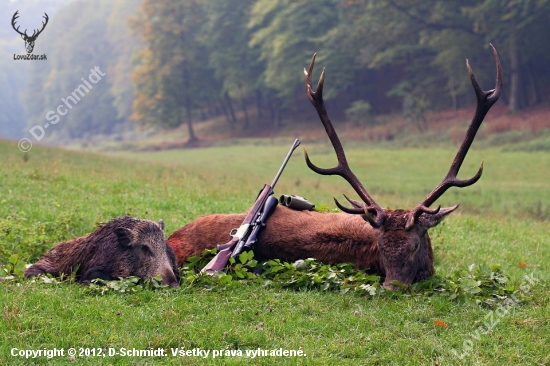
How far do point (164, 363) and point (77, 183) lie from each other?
9867 millimetres

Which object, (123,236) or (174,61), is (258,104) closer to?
(174,61)

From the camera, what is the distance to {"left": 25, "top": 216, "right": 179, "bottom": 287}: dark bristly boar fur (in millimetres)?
6953

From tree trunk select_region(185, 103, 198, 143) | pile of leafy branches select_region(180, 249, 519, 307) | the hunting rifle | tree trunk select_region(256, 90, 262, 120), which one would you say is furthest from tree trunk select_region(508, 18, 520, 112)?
pile of leafy branches select_region(180, 249, 519, 307)

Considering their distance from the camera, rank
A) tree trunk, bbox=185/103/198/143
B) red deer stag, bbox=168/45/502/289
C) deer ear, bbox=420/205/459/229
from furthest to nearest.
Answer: tree trunk, bbox=185/103/198/143 < deer ear, bbox=420/205/459/229 < red deer stag, bbox=168/45/502/289

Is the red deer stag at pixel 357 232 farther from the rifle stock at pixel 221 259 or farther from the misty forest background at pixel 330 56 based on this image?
the misty forest background at pixel 330 56

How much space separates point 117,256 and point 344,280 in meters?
2.53

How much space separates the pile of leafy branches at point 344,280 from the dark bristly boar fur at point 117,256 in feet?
1.19

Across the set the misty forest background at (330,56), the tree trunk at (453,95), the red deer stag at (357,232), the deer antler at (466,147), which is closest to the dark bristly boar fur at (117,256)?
the red deer stag at (357,232)

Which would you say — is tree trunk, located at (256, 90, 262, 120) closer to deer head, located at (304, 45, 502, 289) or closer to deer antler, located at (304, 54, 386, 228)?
deer antler, located at (304, 54, 386, 228)

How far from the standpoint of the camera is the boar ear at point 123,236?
7.07m

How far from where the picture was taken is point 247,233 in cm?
757

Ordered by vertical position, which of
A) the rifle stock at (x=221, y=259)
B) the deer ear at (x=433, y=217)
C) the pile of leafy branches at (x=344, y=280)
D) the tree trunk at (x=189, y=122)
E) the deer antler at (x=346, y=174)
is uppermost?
the tree trunk at (x=189, y=122)

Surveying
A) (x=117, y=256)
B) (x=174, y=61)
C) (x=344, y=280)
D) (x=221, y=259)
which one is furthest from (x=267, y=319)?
(x=174, y=61)

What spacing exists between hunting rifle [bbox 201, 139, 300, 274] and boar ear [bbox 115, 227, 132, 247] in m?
0.90
